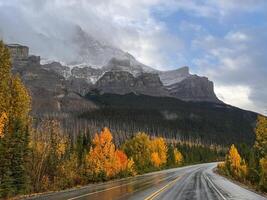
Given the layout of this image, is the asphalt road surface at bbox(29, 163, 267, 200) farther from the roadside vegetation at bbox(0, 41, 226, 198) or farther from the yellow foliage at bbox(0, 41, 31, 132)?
the yellow foliage at bbox(0, 41, 31, 132)

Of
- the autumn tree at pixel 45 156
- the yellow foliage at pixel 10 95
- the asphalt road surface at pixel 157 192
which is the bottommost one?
the asphalt road surface at pixel 157 192

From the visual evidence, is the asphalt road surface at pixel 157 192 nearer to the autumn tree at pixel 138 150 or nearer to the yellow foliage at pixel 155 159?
the autumn tree at pixel 138 150

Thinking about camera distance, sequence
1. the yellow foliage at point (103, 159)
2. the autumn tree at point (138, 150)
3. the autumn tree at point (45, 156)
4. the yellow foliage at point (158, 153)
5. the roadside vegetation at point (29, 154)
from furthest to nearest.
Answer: the yellow foliage at point (158, 153) < the autumn tree at point (138, 150) < the yellow foliage at point (103, 159) < the autumn tree at point (45, 156) < the roadside vegetation at point (29, 154)

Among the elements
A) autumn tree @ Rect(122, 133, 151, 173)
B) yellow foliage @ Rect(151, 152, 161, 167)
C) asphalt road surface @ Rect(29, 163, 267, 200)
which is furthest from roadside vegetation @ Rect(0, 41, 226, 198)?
yellow foliage @ Rect(151, 152, 161, 167)

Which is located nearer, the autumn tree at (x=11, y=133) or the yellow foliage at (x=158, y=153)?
the autumn tree at (x=11, y=133)

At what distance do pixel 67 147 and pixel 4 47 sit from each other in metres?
33.0

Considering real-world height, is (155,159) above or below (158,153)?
below

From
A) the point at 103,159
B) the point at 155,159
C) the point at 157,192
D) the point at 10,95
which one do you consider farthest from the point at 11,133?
the point at 155,159

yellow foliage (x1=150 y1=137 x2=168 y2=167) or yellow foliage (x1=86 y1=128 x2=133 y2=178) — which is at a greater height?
yellow foliage (x1=150 y1=137 x2=168 y2=167)

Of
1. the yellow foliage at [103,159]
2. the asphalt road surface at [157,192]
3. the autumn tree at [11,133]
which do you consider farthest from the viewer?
the yellow foliage at [103,159]

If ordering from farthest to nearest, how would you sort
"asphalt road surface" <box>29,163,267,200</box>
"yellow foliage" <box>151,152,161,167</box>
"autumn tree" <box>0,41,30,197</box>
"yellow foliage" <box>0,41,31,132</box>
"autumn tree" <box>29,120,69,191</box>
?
"yellow foliage" <box>151,152,161,167</box>
"yellow foliage" <box>0,41,31,132</box>
"autumn tree" <box>29,120,69,191</box>
"autumn tree" <box>0,41,30,197</box>
"asphalt road surface" <box>29,163,267,200</box>

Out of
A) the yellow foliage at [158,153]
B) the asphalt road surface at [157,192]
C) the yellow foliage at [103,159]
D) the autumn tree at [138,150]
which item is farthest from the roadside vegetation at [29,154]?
the yellow foliage at [158,153]

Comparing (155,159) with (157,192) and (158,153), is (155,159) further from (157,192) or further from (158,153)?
(157,192)

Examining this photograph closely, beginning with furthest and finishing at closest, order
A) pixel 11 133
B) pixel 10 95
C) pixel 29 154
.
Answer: pixel 10 95, pixel 29 154, pixel 11 133
